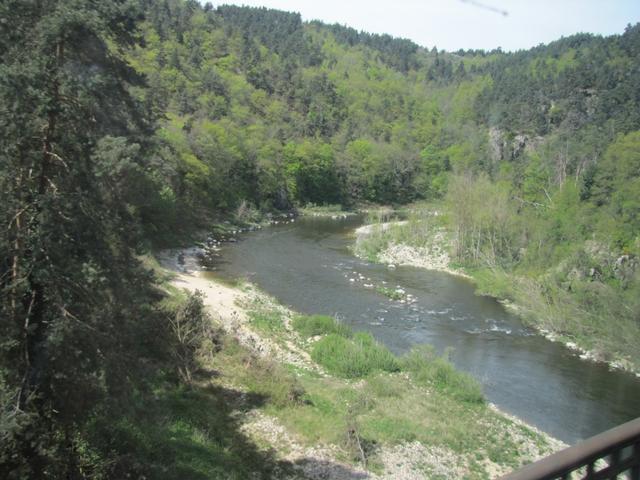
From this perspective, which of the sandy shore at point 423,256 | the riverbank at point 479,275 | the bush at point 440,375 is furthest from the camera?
the sandy shore at point 423,256

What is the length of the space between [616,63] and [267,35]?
255 feet

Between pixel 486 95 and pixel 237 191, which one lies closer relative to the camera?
pixel 237 191

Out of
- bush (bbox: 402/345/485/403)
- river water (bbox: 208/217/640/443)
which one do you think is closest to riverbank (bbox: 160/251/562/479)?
bush (bbox: 402/345/485/403)

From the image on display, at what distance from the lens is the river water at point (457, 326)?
1805cm

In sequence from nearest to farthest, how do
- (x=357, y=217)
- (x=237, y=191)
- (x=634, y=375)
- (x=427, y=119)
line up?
(x=634, y=375)
(x=237, y=191)
(x=357, y=217)
(x=427, y=119)

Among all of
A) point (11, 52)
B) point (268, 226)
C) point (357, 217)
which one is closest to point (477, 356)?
point (11, 52)

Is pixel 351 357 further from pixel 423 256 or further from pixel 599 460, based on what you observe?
pixel 423 256

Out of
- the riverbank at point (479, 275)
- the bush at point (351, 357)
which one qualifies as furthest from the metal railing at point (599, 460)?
the riverbank at point (479, 275)

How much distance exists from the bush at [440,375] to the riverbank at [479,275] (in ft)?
26.6

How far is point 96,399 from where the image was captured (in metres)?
7.30

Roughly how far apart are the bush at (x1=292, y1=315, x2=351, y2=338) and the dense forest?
6.03 metres

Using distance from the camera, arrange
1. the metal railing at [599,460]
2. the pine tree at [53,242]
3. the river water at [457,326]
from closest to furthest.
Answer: the metal railing at [599,460] → the pine tree at [53,242] → the river water at [457,326]

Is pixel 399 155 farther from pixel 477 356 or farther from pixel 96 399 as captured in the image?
pixel 96 399

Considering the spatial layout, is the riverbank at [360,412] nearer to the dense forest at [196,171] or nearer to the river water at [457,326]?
the river water at [457,326]
